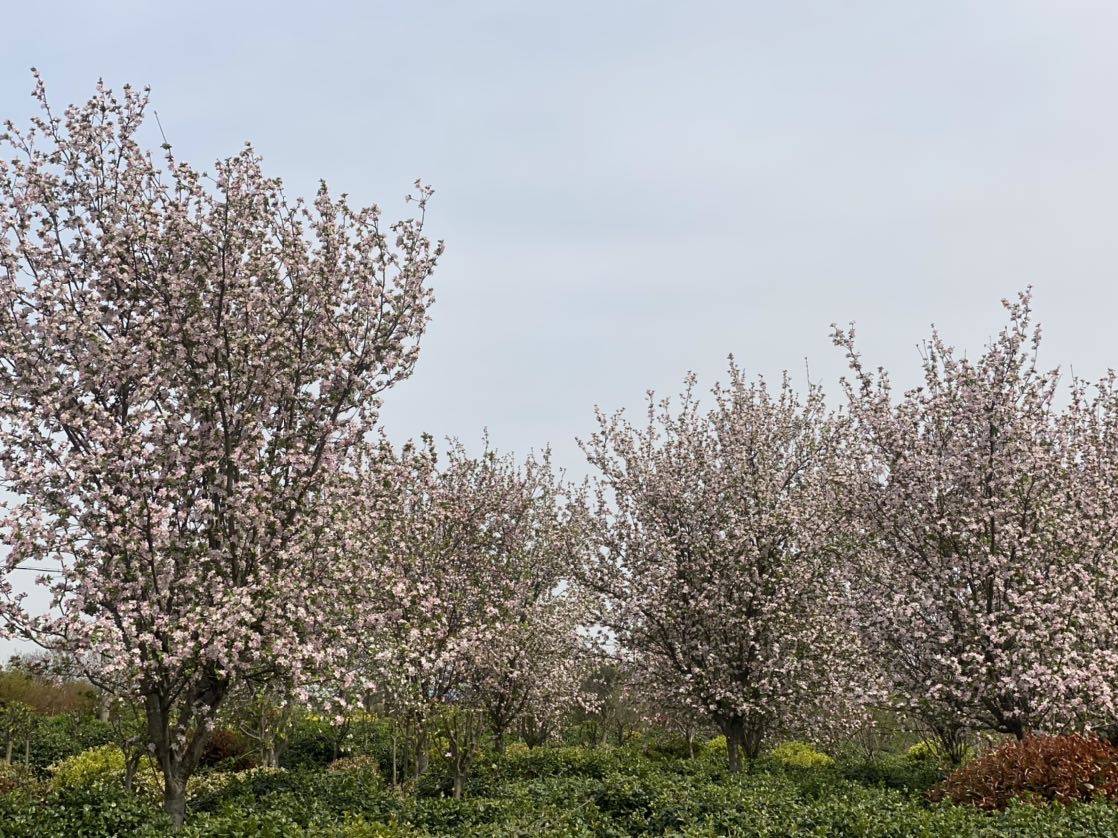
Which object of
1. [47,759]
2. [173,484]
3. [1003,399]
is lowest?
[47,759]

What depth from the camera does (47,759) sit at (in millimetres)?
25344

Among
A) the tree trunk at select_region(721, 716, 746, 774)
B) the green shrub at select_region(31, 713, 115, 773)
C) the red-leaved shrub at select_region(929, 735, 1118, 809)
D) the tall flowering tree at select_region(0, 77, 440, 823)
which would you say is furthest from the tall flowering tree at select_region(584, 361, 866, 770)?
the green shrub at select_region(31, 713, 115, 773)

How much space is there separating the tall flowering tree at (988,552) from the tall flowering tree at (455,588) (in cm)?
700

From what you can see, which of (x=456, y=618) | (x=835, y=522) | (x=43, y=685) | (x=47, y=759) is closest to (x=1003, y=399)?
(x=835, y=522)

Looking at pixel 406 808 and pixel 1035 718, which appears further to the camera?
pixel 1035 718

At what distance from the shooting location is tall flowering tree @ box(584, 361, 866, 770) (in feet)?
58.3

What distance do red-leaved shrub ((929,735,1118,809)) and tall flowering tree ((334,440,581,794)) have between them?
7.69 m

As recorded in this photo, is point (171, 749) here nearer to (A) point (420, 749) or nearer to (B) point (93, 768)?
(A) point (420, 749)

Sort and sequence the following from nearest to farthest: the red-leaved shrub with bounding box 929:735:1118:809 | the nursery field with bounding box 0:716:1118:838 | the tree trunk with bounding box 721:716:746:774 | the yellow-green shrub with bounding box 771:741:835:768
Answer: the nursery field with bounding box 0:716:1118:838
the red-leaved shrub with bounding box 929:735:1118:809
the tree trunk with bounding box 721:716:746:774
the yellow-green shrub with bounding box 771:741:835:768

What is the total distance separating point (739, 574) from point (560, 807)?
24.1ft

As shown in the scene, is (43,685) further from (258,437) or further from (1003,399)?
(1003,399)

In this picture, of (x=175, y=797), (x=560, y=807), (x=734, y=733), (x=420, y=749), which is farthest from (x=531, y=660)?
(x=175, y=797)

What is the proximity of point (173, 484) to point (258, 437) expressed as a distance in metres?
1.12

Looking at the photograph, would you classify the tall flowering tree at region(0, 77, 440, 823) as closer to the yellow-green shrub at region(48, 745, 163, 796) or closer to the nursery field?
the nursery field
